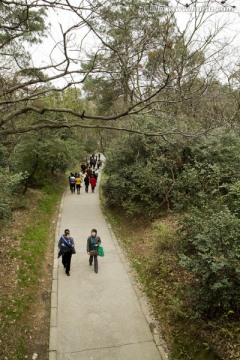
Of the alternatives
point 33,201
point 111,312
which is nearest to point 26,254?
point 111,312

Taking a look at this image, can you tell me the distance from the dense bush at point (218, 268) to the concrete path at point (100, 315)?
1419 mm

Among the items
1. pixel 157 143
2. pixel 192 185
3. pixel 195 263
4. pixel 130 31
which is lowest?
pixel 195 263

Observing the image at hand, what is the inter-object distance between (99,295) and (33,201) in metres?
10.4

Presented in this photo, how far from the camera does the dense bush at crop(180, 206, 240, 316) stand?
17.7 ft

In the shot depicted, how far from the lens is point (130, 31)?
10.2m

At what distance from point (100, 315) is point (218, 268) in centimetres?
326

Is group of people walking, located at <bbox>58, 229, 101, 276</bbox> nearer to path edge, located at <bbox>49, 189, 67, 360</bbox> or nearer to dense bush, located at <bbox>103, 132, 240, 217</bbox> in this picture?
path edge, located at <bbox>49, 189, 67, 360</bbox>

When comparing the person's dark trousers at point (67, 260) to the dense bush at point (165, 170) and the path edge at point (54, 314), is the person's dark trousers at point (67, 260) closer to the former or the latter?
the path edge at point (54, 314)

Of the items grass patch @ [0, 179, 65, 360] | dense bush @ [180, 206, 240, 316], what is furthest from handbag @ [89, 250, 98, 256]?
dense bush @ [180, 206, 240, 316]

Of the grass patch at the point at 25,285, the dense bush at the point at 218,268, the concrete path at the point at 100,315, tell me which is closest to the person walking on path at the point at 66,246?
the concrete path at the point at 100,315

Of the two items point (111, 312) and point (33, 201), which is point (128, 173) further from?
point (111, 312)

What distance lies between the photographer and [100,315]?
680 centimetres

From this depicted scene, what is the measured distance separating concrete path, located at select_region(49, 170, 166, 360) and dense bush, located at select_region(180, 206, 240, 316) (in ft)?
4.66

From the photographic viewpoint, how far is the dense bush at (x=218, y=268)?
17.7 feet
